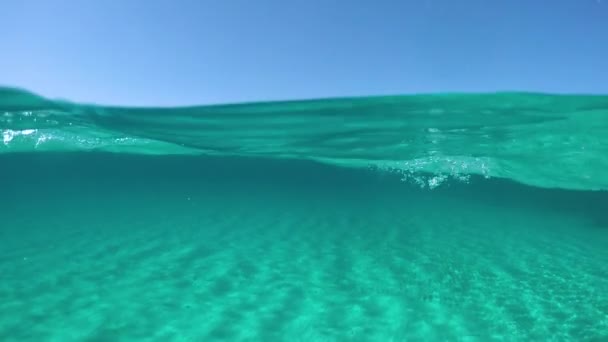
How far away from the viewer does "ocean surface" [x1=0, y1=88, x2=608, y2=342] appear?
706 centimetres

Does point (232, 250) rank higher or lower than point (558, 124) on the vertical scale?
lower

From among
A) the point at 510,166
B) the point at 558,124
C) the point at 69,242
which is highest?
the point at 558,124

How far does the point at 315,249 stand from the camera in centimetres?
1263

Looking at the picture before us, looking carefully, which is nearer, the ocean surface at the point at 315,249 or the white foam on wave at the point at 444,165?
the ocean surface at the point at 315,249

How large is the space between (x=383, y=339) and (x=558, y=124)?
10883 millimetres

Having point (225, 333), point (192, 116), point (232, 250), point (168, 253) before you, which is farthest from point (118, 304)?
point (192, 116)

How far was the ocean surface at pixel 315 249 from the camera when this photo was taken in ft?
23.2

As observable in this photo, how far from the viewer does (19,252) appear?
11508 millimetres

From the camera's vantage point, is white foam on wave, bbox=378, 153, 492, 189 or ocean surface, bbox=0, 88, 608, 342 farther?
white foam on wave, bbox=378, 153, 492, 189

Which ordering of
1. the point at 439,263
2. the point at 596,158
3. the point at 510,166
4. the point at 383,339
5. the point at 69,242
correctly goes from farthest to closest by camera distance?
the point at 510,166
the point at 596,158
the point at 69,242
the point at 439,263
the point at 383,339

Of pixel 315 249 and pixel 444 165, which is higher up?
pixel 444 165

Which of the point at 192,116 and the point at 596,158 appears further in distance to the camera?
the point at 596,158

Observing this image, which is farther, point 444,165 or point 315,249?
point 444,165

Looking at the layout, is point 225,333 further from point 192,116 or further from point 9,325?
point 192,116
